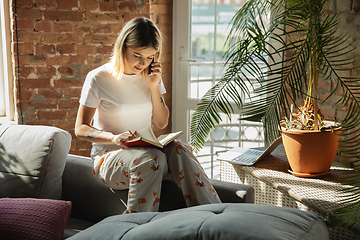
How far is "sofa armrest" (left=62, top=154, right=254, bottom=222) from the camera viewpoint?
1.62m

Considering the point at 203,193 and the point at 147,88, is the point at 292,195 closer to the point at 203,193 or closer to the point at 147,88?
the point at 203,193

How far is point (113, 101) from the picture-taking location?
6.27 feet

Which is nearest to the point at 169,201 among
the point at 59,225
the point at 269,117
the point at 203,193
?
the point at 203,193

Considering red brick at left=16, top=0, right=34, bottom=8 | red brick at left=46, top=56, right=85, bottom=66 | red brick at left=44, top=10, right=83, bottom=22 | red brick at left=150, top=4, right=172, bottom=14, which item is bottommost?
red brick at left=46, top=56, right=85, bottom=66

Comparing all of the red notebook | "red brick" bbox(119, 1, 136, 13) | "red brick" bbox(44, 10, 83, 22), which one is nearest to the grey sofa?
the red notebook

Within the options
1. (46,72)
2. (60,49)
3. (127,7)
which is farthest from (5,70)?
(127,7)

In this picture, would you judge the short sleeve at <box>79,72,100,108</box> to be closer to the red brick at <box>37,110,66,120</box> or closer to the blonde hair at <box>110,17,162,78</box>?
the blonde hair at <box>110,17,162,78</box>

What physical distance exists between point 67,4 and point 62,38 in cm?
25

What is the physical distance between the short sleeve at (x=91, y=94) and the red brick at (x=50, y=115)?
922 millimetres

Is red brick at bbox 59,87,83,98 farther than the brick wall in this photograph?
Yes

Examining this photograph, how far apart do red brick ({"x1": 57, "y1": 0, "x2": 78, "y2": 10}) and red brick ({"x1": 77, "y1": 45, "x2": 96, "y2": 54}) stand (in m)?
0.29

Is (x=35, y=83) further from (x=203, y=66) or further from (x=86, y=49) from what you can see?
(x=203, y=66)

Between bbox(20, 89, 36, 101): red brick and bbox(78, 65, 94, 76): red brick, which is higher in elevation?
bbox(78, 65, 94, 76): red brick

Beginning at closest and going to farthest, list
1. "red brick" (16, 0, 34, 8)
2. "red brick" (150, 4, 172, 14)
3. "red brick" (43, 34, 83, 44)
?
"red brick" (16, 0, 34, 8)
"red brick" (43, 34, 83, 44)
"red brick" (150, 4, 172, 14)
